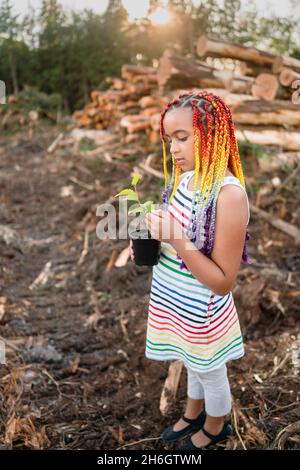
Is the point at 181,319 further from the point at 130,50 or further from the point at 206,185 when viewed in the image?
the point at 130,50

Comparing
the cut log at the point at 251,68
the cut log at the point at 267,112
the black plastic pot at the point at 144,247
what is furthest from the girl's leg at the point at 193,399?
the cut log at the point at 251,68

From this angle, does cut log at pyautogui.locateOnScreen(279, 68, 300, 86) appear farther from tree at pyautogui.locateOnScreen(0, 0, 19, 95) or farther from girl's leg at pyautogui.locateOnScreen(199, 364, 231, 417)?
tree at pyautogui.locateOnScreen(0, 0, 19, 95)

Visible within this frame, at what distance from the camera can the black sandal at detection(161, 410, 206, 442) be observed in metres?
2.31

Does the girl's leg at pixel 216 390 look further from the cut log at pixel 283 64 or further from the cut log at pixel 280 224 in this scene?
the cut log at pixel 283 64

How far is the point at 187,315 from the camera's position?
188cm

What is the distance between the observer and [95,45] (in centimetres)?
1504

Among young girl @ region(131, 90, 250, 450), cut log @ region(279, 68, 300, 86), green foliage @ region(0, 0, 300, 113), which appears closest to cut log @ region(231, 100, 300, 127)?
cut log @ region(279, 68, 300, 86)

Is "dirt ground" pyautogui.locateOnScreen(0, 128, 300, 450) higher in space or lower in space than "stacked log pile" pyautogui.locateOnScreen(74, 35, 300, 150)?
lower

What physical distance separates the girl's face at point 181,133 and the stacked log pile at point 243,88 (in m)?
4.34

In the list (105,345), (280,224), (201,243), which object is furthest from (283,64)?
(201,243)

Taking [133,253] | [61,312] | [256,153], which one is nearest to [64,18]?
[256,153]

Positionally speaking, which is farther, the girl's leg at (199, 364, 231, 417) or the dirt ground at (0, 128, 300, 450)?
the dirt ground at (0, 128, 300, 450)

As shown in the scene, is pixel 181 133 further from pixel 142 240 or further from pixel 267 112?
pixel 267 112

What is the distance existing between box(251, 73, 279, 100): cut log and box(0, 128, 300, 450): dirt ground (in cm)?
141
